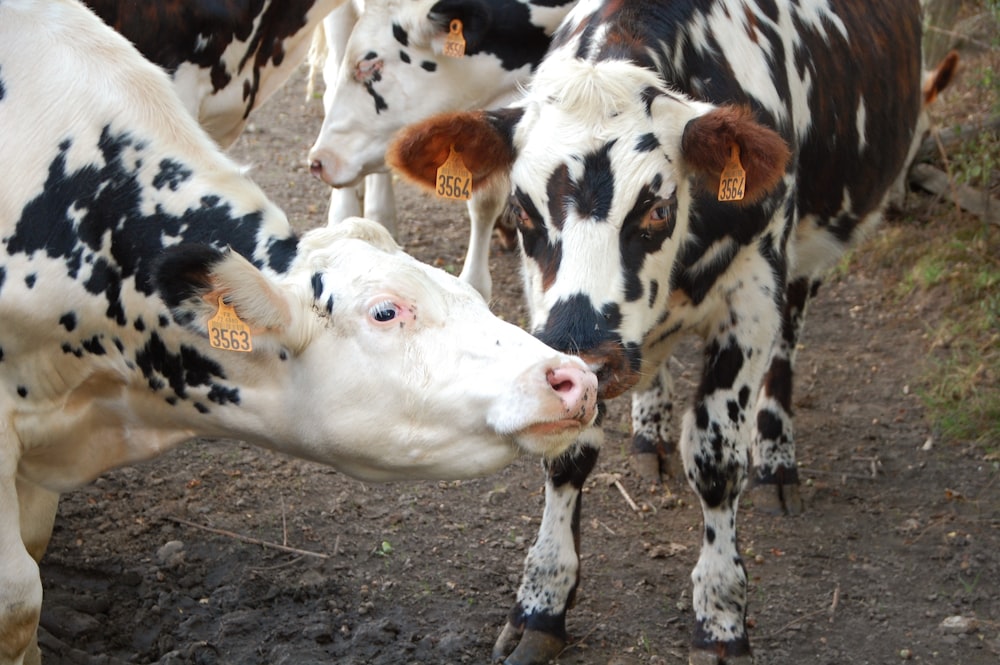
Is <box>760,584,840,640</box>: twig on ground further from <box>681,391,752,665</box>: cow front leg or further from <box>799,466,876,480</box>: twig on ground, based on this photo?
<box>799,466,876,480</box>: twig on ground

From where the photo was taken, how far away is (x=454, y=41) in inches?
264

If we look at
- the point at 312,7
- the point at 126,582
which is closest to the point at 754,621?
the point at 126,582

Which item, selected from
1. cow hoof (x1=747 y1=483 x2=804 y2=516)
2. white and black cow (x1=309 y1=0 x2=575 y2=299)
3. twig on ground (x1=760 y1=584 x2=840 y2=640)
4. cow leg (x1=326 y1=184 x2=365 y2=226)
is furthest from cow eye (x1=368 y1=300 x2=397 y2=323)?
cow leg (x1=326 y1=184 x2=365 y2=226)

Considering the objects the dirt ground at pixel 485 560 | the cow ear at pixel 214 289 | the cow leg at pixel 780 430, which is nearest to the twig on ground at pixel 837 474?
the dirt ground at pixel 485 560

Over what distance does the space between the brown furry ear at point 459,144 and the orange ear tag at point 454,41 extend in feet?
7.00

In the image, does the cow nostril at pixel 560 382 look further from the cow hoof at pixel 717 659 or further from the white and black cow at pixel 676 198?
the cow hoof at pixel 717 659

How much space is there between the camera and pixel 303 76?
36.4 feet

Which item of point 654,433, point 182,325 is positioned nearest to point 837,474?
point 654,433

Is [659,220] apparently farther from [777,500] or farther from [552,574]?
[777,500]

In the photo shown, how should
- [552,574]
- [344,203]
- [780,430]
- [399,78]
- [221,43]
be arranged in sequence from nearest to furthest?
[552,574], [780,430], [221,43], [399,78], [344,203]

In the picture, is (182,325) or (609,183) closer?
(182,325)

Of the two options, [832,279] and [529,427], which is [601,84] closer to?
[529,427]

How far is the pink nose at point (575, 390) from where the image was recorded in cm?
338

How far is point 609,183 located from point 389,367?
107 cm
